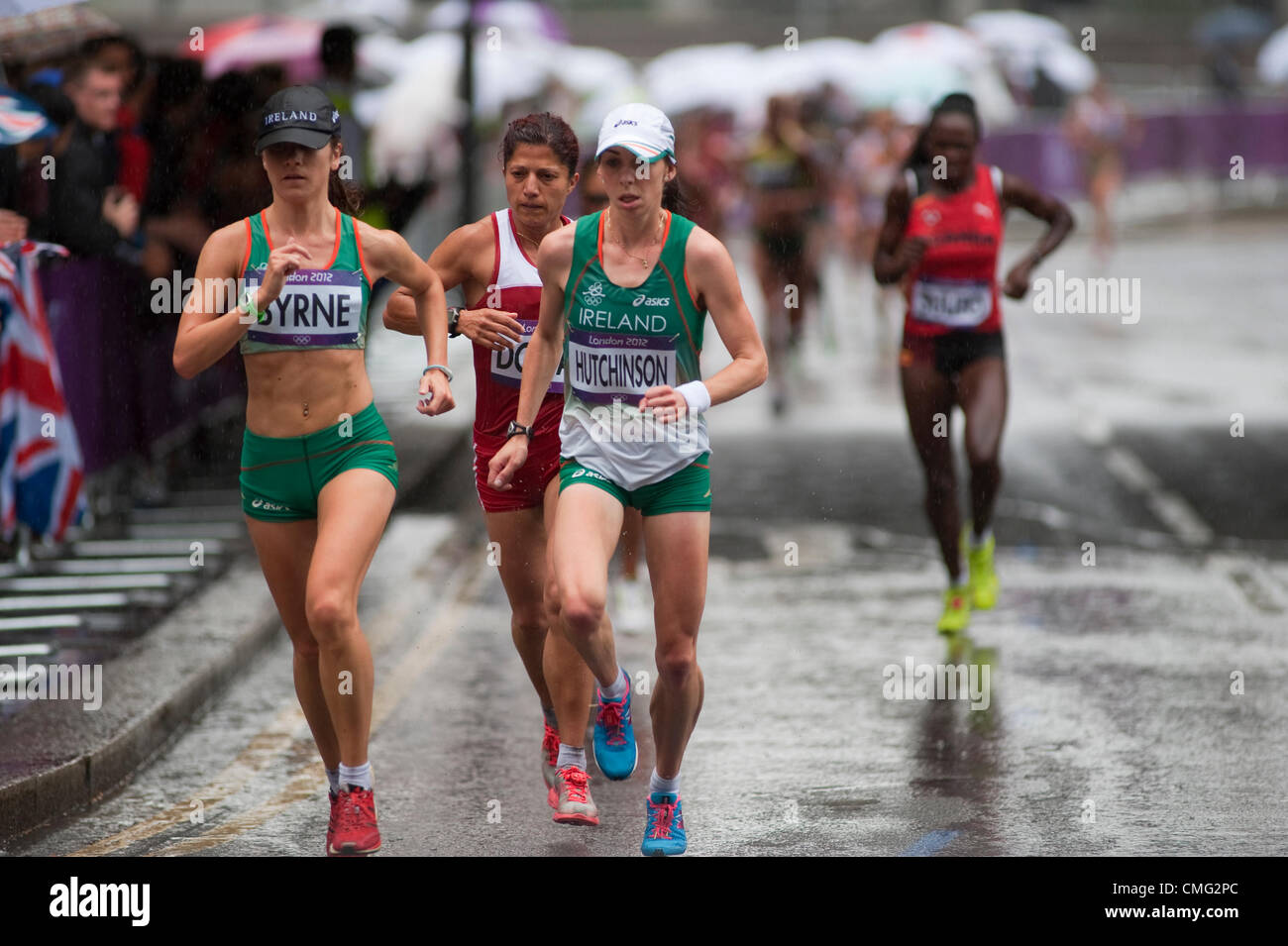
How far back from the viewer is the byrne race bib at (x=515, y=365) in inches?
267

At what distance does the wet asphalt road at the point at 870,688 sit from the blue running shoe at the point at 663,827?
0.77 ft

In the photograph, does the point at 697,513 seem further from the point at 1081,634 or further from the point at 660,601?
the point at 1081,634

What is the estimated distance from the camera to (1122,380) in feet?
59.5

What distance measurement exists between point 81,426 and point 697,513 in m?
6.03

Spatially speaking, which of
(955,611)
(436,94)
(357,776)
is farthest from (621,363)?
(436,94)

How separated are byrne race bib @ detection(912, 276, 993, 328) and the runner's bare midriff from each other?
3.86 m

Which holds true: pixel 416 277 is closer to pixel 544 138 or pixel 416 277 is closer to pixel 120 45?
pixel 544 138

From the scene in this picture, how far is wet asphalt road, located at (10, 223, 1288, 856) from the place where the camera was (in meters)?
6.51

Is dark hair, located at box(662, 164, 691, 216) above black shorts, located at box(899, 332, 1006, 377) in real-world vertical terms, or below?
above

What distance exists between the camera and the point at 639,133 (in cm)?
598

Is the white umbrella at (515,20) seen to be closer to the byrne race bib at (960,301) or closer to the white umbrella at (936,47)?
the white umbrella at (936,47)

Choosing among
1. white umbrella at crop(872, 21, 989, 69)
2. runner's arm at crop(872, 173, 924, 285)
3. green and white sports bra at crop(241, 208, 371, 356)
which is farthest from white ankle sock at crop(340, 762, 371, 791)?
white umbrella at crop(872, 21, 989, 69)

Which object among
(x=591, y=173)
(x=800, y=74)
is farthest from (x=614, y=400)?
(x=800, y=74)

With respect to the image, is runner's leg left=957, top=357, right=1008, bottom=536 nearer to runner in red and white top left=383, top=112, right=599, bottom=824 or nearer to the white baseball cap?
runner in red and white top left=383, top=112, right=599, bottom=824
